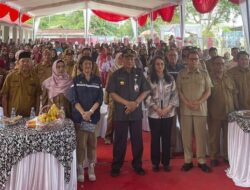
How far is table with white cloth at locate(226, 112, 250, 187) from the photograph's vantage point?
3.79 m

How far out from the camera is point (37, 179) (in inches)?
120

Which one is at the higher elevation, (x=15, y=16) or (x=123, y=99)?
(x=15, y=16)

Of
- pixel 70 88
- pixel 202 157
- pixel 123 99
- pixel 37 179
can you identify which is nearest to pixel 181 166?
pixel 202 157

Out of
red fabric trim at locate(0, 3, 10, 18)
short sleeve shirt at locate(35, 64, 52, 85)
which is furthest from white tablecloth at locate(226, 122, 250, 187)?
red fabric trim at locate(0, 3, 10, 18)

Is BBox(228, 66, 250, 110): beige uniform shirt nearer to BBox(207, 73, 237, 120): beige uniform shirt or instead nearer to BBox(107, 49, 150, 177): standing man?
BBox(207, 73, 237, 120): beige uniform shirt

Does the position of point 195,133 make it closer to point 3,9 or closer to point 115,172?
point 115,172

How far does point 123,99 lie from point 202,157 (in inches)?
48.2

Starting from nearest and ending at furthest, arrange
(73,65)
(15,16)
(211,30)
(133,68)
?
1. (133,68)
2. (73,65)
3. (15,16)
4. (211,30)

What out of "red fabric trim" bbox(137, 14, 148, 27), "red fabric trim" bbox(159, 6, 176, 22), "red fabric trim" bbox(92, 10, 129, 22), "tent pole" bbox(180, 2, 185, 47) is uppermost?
"red fabric trim" bbox(92, 10, 129, 22)

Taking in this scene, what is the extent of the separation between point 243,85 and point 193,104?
2.49 feet

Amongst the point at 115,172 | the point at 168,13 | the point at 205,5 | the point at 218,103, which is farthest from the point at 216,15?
the point at 115,172

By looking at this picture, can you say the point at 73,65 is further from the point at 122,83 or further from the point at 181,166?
the point at 181,166

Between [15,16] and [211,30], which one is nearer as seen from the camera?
[15,16]

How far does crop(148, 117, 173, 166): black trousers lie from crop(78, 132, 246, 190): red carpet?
159mm
